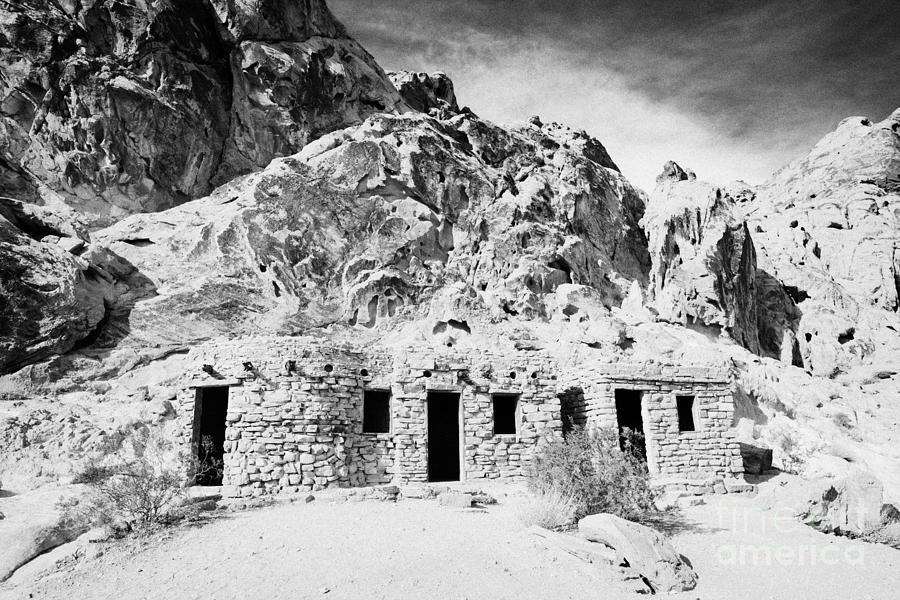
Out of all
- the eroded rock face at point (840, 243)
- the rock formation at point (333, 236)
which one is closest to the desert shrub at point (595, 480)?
the rock formation at point (333, 236)

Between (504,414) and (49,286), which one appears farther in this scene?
(49,286)

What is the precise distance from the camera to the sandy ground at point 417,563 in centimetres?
698

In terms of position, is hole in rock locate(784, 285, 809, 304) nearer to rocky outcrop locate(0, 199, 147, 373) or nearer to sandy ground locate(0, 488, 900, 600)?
sandy ground locate(0, 488, 900, 600)

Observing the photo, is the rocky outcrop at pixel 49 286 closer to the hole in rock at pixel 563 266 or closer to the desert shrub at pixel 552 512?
the desert shrub at pixel 552 512

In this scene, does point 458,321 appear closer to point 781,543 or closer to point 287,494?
point 287,494

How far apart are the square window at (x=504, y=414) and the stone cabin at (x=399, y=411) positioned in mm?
38

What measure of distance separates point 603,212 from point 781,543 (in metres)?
34.2

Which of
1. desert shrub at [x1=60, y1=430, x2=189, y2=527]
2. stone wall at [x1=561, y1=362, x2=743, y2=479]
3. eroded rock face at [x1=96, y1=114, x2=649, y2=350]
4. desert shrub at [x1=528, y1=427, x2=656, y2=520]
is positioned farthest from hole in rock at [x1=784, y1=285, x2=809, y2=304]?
desert shrub at [x1=60, y1=430, x2=189, y2=527]

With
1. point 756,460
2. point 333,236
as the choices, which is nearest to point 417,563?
point 756,460

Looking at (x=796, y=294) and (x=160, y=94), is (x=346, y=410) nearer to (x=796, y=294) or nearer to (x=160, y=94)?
(x=160, y=94)

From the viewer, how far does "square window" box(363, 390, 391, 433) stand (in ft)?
48.6

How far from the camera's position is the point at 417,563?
757cm

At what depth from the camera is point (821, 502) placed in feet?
34.1

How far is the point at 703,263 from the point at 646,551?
3306cm
